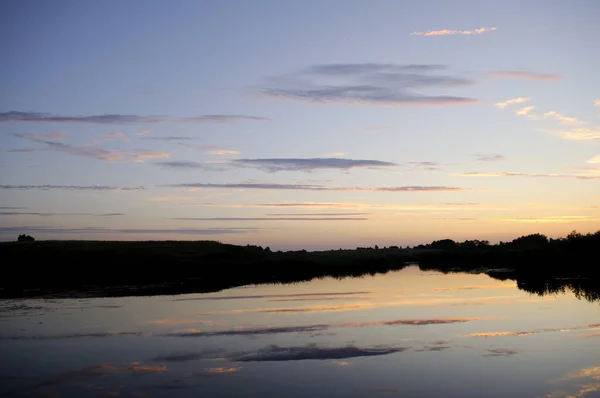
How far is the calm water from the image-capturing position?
1706 cm

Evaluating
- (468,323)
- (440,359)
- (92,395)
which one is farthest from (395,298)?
(92,395)

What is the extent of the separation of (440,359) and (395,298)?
60.5ft

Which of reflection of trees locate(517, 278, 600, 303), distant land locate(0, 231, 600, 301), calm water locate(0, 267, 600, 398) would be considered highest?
distant land locate(0, 231, 600, 301)

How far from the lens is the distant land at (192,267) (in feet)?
147

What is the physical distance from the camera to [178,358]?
20.8 m

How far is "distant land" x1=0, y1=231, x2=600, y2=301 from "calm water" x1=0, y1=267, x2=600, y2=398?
828cm

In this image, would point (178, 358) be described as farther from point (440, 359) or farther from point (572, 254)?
point (572, 254)

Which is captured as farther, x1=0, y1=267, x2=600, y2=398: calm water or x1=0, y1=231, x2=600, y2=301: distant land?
x1=0, y1=231, x2=600, y2=301: distant land

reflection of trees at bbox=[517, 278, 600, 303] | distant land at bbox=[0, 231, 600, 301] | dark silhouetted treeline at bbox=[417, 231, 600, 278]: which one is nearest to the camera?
reflection of trees at bbox=[517, 278, 600, 303]

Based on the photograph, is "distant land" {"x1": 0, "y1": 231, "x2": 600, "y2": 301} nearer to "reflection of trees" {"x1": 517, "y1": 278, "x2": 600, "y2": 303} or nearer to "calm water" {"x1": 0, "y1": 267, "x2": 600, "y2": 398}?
"reflection of trees" {"x1": 517, "y1": 278, "x2": 600, "y2": 303}

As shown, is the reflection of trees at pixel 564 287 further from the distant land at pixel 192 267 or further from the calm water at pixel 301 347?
the calm water at pixel 301 347

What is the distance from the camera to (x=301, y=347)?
72.8ft

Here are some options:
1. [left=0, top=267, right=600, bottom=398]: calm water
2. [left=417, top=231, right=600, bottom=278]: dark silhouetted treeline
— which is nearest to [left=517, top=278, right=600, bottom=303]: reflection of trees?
[left=0, top=267, right=600, bottom=398]: calm water

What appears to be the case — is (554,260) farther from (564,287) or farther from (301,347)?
(301,347)
